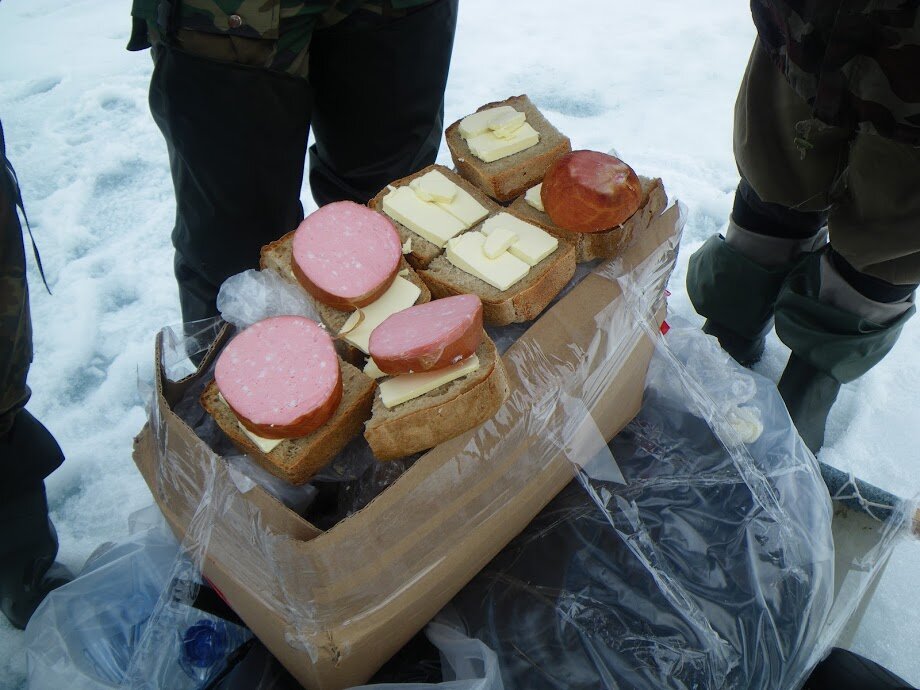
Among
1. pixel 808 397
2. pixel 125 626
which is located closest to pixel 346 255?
pixel 125 626

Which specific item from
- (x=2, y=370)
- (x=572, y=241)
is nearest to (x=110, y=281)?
(x=2, y=370)

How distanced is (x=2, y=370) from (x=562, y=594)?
1.04m

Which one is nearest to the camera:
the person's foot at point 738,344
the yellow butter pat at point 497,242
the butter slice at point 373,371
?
the butter slice at point 373,371

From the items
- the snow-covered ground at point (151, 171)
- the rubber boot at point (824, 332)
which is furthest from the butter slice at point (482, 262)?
the rubber boot at point (824, 332)

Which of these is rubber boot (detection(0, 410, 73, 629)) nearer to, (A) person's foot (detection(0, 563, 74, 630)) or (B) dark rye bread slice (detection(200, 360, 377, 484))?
(A) person's foot (detection(0, 563, 74, 630))

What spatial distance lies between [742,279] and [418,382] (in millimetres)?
1214

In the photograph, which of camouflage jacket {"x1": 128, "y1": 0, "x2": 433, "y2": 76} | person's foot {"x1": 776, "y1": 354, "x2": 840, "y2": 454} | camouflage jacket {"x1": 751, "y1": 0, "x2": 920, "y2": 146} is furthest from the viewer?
person's foot {"x1": 776, "y1": 354, "x2": 840, "y2": 454}

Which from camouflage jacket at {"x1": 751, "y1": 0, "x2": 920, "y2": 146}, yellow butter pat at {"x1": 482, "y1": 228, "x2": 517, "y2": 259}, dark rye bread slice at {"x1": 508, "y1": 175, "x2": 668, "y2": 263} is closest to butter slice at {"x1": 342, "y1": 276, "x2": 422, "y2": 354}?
yellow butter pat at {"x1": 482, "y1": 228, "x2": 517, "y2": 259}

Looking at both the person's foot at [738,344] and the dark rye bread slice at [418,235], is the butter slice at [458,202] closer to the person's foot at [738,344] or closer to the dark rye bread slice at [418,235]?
the dark rye bread slice at [418,235]

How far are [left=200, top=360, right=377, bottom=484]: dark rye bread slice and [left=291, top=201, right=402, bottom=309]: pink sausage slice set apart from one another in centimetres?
11

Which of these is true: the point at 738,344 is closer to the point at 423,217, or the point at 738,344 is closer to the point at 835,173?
the point at 835,173

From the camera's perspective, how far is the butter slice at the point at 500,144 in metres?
1.19

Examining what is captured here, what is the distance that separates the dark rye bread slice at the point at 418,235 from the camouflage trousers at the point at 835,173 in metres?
0.71

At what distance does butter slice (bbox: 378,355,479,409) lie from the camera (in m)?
0.90
